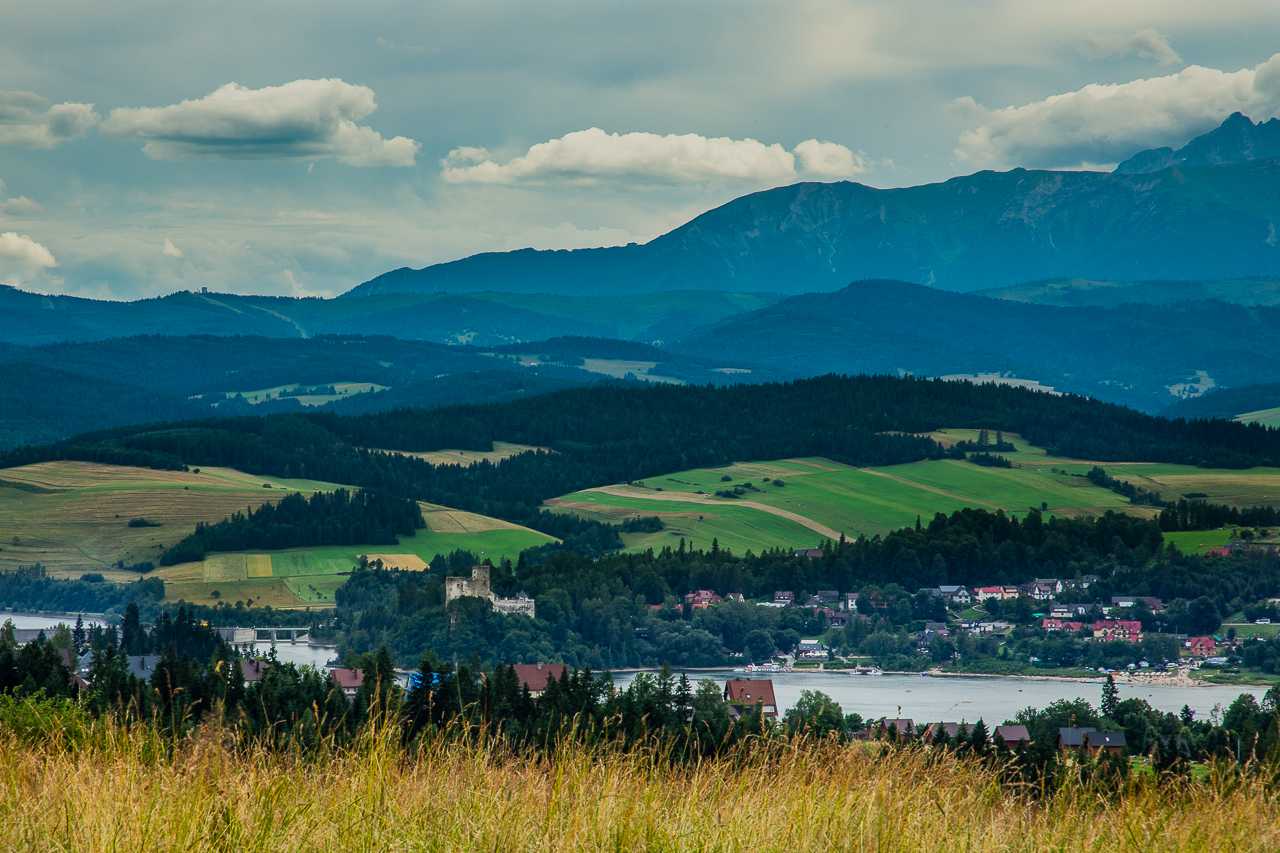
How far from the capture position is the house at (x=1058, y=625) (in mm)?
119481

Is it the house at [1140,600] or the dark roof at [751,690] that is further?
the house at [1140,600]

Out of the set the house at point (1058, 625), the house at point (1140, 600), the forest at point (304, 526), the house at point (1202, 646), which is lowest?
A: the house at point (1202, 646)

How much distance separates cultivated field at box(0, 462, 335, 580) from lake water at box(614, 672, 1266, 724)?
53407 millimetres

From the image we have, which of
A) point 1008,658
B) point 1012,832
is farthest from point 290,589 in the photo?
point 1012,832

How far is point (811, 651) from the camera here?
4641 inches

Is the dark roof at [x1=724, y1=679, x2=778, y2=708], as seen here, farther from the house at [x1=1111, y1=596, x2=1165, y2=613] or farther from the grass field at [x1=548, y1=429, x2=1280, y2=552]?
the grass field at [x1=548, y1=429, x2=1280, y2=552]

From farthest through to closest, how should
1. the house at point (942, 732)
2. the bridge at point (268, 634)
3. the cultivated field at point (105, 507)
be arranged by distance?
the cultivated field at point (105, 507), the bridge at point (268, 634), the house at point (942, 732)

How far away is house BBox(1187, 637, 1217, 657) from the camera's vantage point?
368ft

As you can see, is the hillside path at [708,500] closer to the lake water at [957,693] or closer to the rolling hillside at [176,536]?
the rolling hillside at [176,536]

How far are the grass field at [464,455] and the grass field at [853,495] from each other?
77.3 feet

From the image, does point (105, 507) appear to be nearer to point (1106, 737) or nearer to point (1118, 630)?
point (1118, 630)

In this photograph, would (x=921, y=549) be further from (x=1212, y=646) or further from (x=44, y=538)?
(x=44, y=538)

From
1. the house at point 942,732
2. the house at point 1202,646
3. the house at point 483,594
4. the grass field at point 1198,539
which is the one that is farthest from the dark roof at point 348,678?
the grass field at point 1198,539

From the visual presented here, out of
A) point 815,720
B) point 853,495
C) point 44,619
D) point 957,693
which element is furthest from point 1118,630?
point 815,720
